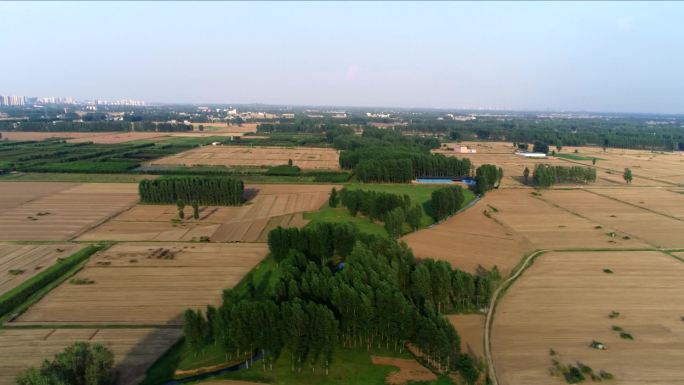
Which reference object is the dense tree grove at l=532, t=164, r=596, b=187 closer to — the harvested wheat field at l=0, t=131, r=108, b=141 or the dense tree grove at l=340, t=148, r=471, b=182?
the dense tree grove at l=340, t=148, r=471, b=182

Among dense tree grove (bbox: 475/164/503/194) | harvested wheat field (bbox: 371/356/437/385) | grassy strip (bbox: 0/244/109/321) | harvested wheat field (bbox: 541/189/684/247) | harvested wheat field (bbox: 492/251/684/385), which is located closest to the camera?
harvested wheat field (bbox: 371/356/437/385)

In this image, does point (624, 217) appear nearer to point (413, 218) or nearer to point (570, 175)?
point (570, 175)

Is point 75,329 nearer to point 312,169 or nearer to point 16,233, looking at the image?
point 16,233

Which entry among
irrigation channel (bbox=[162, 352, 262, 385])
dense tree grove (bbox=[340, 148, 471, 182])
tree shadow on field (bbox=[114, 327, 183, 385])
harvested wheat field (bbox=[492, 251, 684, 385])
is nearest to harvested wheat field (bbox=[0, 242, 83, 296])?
tree shadow on field (bbox=[114, 327, 183, 385])

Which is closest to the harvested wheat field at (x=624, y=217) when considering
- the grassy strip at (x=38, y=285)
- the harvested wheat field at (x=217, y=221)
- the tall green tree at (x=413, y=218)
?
the tall green tree at (x=413, y=218)

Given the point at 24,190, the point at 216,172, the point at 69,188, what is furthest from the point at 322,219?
the point at 24,190

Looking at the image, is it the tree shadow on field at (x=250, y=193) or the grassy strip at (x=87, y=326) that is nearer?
the grassy strip at (x=87, y=326)

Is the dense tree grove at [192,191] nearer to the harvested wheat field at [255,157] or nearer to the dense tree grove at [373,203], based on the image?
the dense tree grove at [373,203]
